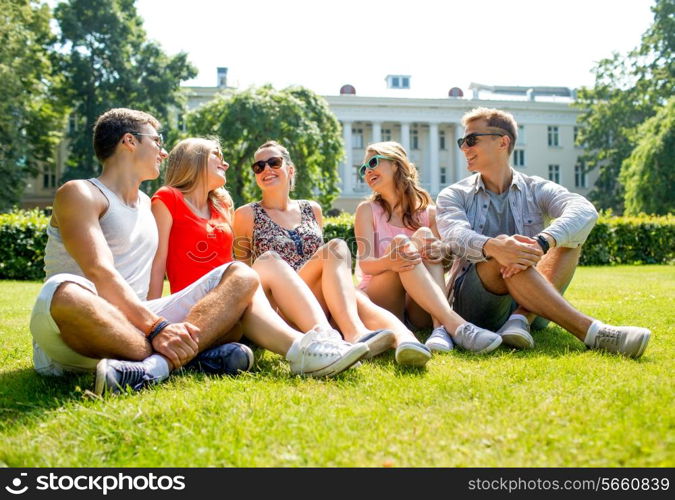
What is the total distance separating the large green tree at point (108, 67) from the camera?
32844 millimetres

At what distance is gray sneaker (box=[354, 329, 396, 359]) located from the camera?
344cm

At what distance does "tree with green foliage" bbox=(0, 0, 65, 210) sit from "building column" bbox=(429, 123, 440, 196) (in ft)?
98.6

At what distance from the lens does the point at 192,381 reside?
315 centimetres

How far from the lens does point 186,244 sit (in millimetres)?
4062

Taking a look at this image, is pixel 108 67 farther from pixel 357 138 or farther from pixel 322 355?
pixel 322 355

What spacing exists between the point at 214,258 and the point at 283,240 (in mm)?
580

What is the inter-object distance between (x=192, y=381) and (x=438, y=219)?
221cm

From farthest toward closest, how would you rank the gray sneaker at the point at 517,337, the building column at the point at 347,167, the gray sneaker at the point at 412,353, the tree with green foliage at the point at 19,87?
the building column at the point at 347,167
the tree with green foliage at the point at 19,87
the gray sneaker at the point at 517,337
the gray sneaker at the point at 412,353

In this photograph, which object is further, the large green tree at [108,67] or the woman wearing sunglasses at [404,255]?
the large green tree at [108,67]

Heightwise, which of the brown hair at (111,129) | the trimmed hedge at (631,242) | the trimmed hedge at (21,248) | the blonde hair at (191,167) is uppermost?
the brown hair at (111,129)

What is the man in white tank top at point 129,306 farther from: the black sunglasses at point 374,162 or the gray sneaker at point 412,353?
the black sunglasses at point 374,162

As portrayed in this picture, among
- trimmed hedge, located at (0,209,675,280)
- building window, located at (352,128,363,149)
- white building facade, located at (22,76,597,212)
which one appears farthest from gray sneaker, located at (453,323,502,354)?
building window, located at (352,128,363,149)

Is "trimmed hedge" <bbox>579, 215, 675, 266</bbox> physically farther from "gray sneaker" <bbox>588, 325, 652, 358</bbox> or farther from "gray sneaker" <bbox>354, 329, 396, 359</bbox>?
"gray sneaker" <bbox>354, 329, 396, 359</bbox>

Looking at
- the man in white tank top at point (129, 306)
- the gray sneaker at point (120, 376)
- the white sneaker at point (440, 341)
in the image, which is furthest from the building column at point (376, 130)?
the gray sneaker at point (120, 376)
